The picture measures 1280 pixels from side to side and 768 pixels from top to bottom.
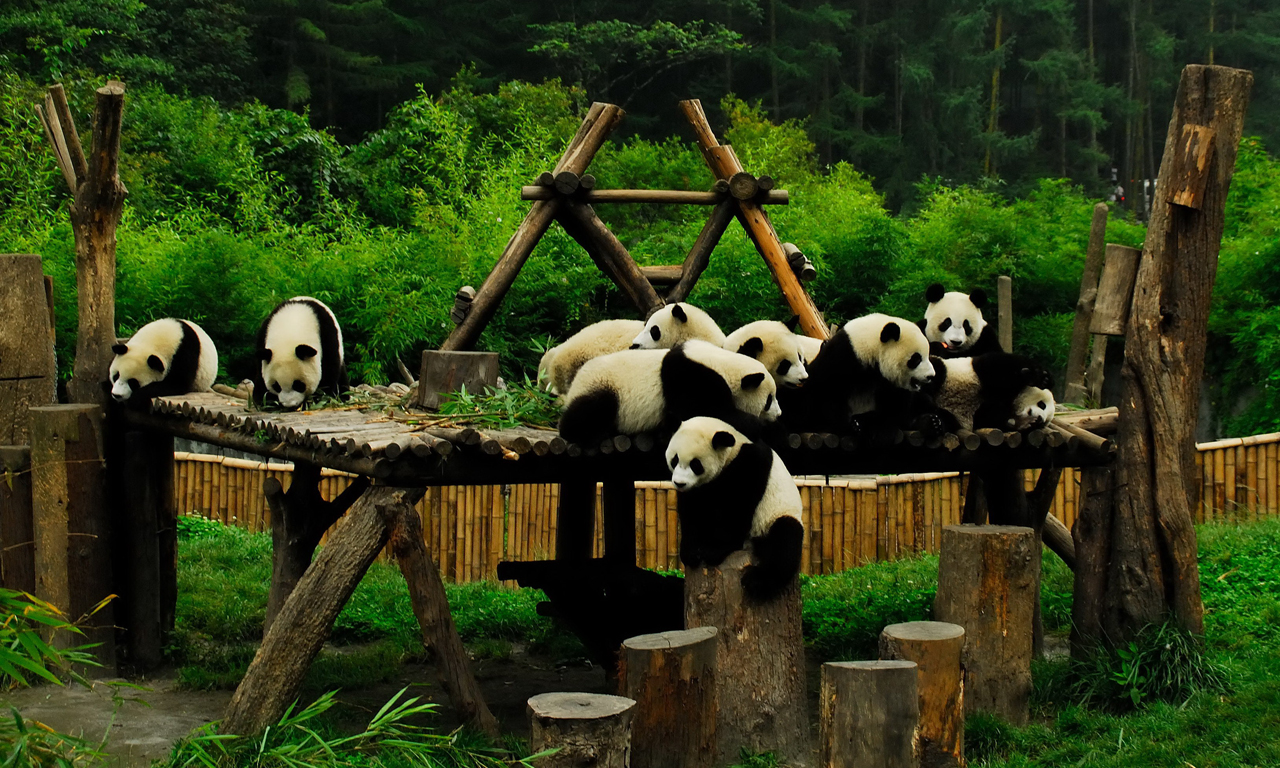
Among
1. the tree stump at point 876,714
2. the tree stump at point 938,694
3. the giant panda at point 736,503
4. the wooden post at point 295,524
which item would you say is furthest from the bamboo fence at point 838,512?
the tree stump at point 876,714

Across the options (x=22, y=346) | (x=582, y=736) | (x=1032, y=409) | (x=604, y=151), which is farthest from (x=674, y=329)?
(x=604, y=151)

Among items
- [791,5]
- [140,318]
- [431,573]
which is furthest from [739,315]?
[791,5]

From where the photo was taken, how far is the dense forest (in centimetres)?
1253

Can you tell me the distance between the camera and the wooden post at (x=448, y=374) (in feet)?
19.3

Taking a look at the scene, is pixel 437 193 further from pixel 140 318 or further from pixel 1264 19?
pixel 1264 19

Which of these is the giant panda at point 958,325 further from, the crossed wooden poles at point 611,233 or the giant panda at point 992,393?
the crossed wooden poles at point 611,233

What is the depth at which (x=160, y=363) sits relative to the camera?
696 cm

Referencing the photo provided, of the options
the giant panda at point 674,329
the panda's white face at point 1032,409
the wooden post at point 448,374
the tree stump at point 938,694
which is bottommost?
the tree stump at point 938,694

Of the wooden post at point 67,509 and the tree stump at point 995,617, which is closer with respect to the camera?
the tree stump at point 995,617

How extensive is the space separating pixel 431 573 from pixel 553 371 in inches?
47.5

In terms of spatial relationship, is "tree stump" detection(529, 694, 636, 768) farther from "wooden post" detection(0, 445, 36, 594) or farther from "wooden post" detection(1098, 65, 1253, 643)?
"wooden post" detection(0, 445, 36, 594)

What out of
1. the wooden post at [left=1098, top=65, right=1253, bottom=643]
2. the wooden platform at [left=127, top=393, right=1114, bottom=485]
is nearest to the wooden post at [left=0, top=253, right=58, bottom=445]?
the wooden platform at [left=127, top=393, right=1114, bottom=485]

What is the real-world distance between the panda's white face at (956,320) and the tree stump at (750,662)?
7.54 feet

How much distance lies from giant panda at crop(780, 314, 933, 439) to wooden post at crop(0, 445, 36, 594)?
4.48 metres
